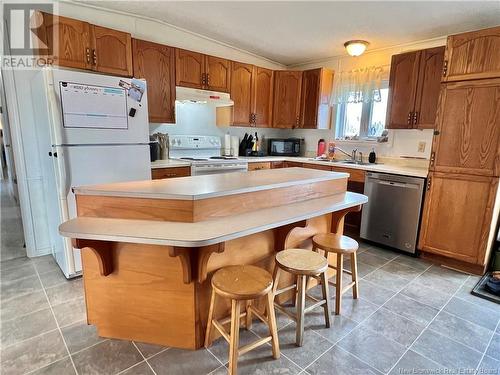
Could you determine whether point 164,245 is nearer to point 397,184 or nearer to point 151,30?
point 397,184

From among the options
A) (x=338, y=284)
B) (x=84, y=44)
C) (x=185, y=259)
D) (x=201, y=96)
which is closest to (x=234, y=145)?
(x=201, y=96)

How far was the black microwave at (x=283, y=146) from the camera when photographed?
4609 mm

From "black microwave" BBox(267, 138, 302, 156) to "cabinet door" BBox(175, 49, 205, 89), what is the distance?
1557 mm

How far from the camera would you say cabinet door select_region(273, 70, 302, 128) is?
14.2 feet

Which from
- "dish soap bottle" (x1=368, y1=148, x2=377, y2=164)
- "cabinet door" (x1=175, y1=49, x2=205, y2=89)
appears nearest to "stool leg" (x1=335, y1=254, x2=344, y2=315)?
"dish soap bottle" (x1=368, y1=148, x2=377, y2=164)

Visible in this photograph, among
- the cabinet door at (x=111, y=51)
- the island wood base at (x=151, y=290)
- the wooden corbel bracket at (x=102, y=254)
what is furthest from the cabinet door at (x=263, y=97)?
the wooden corbel bracket at (x=102, y=254)

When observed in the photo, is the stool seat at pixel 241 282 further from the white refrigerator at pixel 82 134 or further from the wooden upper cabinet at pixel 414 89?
the wooden upper cabinet at pixel 414 89

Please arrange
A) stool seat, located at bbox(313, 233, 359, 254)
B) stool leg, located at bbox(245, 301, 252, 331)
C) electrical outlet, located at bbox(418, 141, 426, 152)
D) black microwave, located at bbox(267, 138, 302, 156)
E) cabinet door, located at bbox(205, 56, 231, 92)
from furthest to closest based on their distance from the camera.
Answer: black microwave, located at bbox(267, 138, 302, 156) → cabinet door, located at bbox(205, 56, 231, 92) → electrical outlet, located at bbox(418, 141, 426, 152) → stool seat, located at bbox(313, 233, 359, 254) → stool leg, located at bbox(245, 301, 252, 331)

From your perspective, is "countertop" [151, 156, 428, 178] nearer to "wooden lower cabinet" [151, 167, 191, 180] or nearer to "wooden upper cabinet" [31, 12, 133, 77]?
"wooden lower cabinet" [151, 167, 191, 180]

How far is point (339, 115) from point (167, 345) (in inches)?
152

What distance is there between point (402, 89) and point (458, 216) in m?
1.55

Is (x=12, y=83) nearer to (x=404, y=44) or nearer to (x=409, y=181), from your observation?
(x=409, y=181)

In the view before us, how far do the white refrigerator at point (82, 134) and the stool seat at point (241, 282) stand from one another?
154cm

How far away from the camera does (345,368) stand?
158 centimetres
